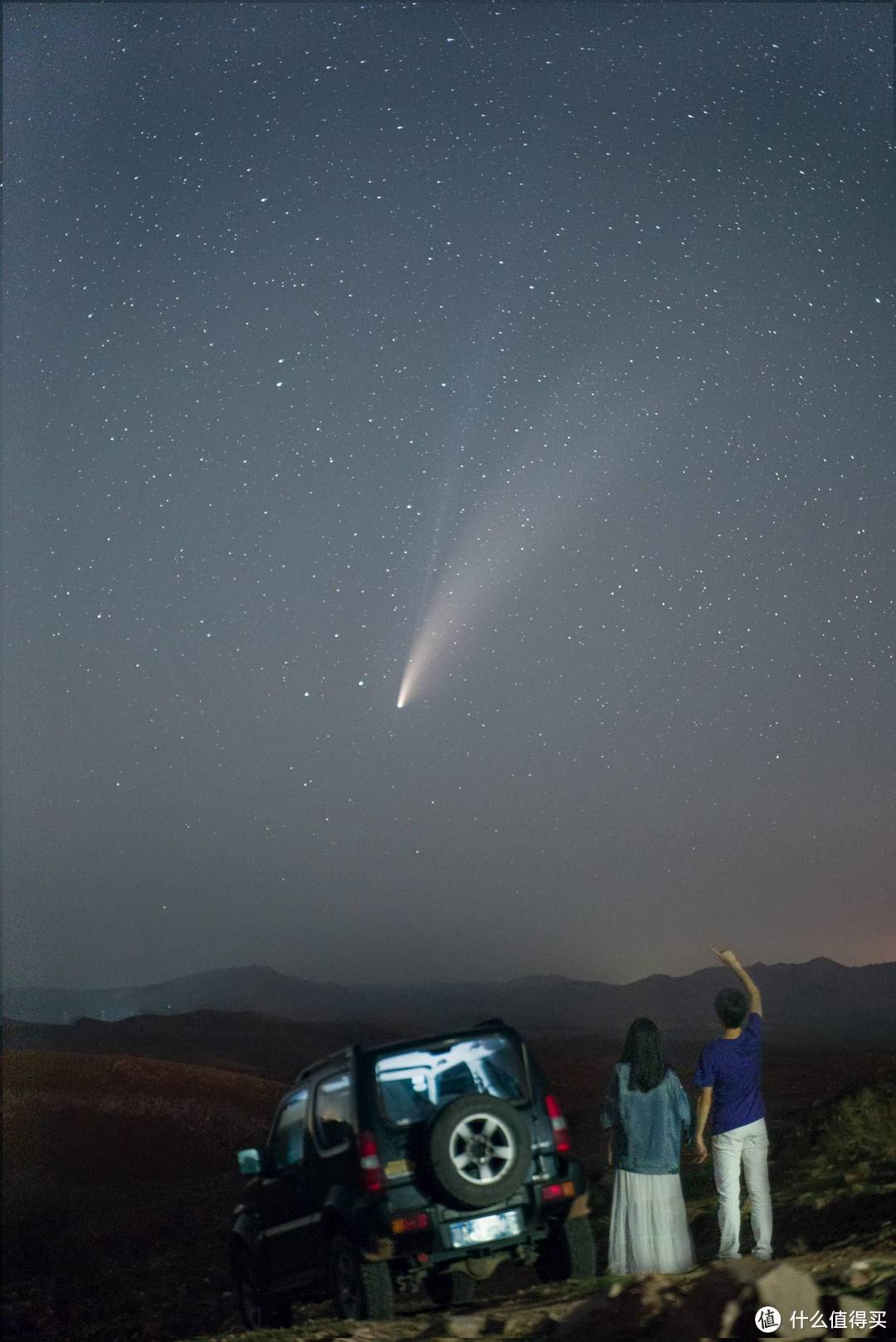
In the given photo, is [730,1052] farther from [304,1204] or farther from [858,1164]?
[858,1164]

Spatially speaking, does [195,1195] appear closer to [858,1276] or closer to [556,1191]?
[556,1191]

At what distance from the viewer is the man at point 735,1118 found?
812 cm

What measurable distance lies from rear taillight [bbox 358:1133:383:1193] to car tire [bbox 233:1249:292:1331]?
2.28 metres

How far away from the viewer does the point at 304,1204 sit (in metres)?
8.70

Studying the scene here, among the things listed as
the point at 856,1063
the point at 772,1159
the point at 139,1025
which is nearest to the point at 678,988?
the point at 139,1025

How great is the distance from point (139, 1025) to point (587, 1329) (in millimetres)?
74759

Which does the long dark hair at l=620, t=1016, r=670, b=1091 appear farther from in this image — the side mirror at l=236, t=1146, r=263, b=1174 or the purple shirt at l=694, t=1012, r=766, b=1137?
the side mirror at l=236, t=1146, r=263, b=1174

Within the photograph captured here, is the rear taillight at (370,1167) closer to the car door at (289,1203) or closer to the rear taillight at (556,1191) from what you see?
the car door at (289,1203)

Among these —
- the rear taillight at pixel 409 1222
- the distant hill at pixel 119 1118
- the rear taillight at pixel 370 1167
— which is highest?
the distant hill at pixel 119 1118

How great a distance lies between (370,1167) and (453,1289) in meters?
1.52

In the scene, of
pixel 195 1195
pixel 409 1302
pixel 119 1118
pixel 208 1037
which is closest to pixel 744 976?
pixel 409 1302

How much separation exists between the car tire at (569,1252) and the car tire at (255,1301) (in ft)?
6.96

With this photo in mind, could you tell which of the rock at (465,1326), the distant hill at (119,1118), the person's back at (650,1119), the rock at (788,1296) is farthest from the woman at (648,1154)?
the distant hill at (119,1118)

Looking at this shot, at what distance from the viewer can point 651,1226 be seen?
831cm
